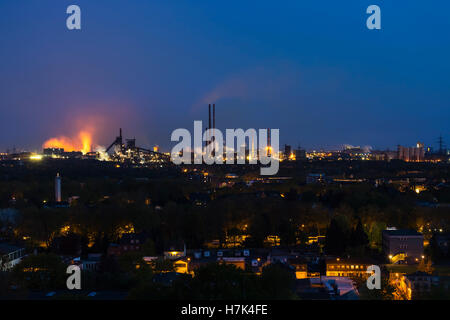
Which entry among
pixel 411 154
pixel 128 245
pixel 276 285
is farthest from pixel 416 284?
pixel 411 154

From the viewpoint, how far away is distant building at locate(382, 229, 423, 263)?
955 cm

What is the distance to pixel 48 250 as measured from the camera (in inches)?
402

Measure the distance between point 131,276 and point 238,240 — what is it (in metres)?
4.91

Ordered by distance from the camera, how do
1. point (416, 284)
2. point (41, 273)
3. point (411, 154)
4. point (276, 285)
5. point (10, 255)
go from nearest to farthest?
point (276, 285)
point (41, 273)
point (416, 284)
point (10, 255)
point (411, 154)

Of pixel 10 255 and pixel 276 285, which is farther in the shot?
pixel 10 255

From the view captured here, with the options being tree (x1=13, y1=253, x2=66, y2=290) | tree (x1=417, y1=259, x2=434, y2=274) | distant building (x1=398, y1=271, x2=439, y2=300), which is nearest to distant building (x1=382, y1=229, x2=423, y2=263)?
tree (x1=417, y1=259, x2=434, y2=274)

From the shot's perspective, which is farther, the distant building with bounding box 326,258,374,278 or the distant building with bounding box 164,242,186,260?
the distant building with bounding box 164,242,186,260

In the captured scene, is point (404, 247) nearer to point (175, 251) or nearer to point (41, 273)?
point (175, 251)

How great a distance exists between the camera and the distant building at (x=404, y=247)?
31.3 ft

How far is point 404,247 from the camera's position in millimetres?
9648

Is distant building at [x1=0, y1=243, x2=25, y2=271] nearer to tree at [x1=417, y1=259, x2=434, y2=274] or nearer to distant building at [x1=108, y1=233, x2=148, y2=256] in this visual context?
distant building at [x1=108, y1=233, x2=148, y2=256]

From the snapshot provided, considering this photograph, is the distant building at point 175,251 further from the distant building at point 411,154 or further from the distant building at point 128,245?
the distant building at point 411,154

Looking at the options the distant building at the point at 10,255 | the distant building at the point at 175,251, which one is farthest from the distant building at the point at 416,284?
the distant building at the point at 10,255
